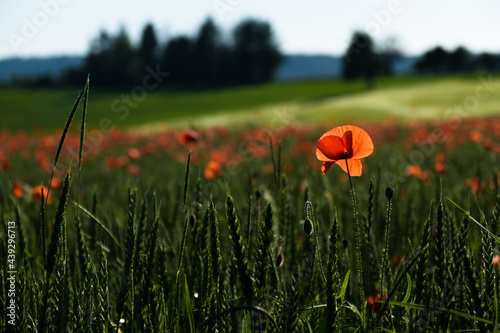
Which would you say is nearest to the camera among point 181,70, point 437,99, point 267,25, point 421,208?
point 421,208

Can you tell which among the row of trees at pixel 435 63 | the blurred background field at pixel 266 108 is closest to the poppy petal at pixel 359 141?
the blurred background field at pixel 266 108

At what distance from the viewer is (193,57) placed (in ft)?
162

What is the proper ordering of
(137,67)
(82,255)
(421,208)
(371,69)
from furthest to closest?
(137,67) < (371,69) < (421,208) < (82,255)

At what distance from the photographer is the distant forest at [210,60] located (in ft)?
156

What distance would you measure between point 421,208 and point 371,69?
3973 cm

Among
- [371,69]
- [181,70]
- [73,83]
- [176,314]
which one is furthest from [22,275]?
[73,83]

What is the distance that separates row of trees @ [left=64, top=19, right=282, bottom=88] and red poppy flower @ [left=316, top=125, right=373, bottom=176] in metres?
43.9

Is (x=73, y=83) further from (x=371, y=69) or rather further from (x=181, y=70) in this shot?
(x=371, y=69)

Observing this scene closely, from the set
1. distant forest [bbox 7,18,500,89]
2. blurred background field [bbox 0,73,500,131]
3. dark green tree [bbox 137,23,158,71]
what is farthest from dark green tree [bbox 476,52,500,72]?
dark green tree [bbox 137,23,158,71]

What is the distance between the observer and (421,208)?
195 centimetres

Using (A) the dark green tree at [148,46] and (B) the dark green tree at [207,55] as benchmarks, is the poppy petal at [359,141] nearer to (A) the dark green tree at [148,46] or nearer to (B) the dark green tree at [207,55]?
(A) the dark green tree at [148,46]

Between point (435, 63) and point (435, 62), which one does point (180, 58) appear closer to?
point (435, 62)

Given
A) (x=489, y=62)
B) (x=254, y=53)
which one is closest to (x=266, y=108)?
(x=254, y=53)

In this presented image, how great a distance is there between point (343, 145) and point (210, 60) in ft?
174
